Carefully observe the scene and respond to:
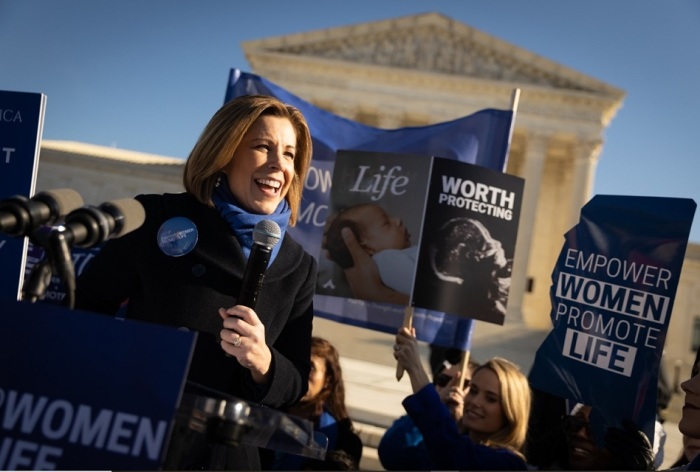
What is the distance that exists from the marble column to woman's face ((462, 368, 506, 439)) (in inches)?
1370

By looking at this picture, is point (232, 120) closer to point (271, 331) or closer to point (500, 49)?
point (271, 331)

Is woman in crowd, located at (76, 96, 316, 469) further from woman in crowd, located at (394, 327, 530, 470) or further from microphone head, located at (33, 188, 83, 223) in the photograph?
woman in crowd, located at (394, 327, 530, 470)

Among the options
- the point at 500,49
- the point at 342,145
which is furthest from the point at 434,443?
the point at 500,49

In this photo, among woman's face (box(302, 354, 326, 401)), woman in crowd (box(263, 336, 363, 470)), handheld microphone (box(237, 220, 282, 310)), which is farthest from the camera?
woman's face (box(302, 354, 326, 401))

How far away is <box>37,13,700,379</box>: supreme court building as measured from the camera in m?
39.3

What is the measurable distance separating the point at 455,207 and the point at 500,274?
1.70 ft

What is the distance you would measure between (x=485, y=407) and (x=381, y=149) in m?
3.09

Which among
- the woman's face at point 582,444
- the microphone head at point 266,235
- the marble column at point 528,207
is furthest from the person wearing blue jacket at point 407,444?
the marble column at point 528,207

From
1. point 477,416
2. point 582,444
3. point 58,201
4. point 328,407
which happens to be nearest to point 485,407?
point 477,416

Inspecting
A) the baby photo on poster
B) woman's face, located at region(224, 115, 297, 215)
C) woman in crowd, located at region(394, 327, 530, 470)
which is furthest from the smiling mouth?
the baby photo on poster

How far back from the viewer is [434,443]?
10.4ft

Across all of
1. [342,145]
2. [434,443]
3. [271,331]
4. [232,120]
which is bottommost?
[434,443]

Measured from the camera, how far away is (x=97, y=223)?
59.4 inches

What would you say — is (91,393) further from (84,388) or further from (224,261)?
(224,261)
